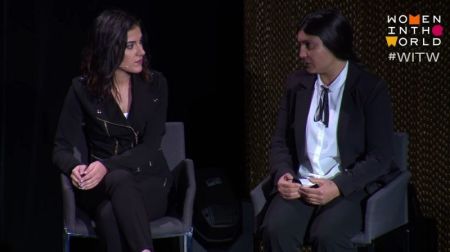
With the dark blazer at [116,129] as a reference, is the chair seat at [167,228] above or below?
below

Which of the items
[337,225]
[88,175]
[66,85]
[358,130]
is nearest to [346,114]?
[358,130]

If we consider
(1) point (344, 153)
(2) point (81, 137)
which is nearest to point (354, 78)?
(1) point (344, 153)

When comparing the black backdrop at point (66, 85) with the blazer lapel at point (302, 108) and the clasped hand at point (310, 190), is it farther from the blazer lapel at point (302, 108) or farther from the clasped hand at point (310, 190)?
the clasped hand at point (310, 190)

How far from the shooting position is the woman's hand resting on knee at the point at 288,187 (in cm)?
385

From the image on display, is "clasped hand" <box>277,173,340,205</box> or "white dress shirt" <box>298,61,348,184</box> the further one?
"white dress shirt" <box>298,61,348,184</box>

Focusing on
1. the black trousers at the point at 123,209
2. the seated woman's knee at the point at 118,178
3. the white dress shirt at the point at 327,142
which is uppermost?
the white dress shirt at the point at 327,142

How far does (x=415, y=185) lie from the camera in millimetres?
4621

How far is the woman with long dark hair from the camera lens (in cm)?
400

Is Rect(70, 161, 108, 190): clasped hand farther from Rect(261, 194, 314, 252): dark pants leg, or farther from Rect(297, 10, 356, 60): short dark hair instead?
Rect(297, 10, 356, 60): short dark hair

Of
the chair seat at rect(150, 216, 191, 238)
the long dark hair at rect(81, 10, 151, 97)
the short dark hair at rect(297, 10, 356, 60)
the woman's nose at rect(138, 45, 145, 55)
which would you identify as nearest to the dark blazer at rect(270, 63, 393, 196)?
the short dark hair at rect(297, 10, 356, 60)

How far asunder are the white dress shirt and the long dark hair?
951mm

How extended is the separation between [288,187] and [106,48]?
107 cm

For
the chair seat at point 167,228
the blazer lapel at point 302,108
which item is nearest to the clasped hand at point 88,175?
the chair seat at point 167,228

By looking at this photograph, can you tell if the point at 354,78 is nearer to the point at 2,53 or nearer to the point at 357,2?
the point at 357,2
